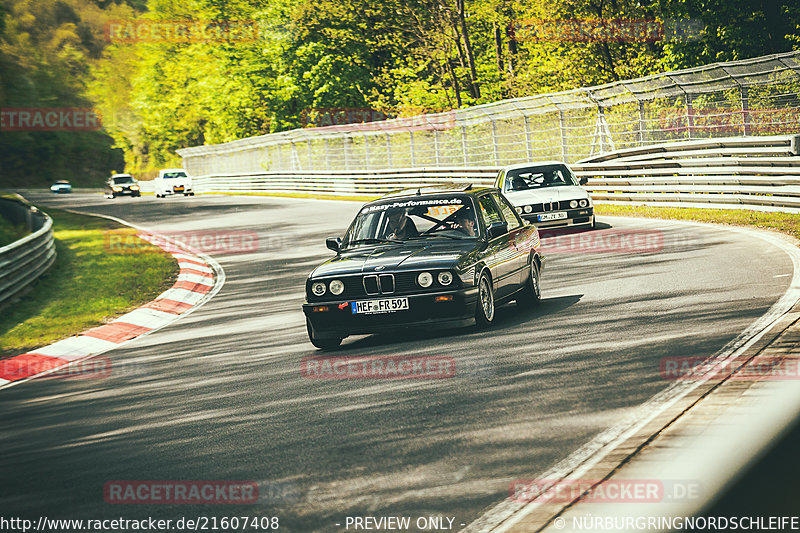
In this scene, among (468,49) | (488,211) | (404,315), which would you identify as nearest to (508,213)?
(488,211)

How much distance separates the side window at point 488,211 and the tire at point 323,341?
2057 millimetres

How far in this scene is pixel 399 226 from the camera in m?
9.93

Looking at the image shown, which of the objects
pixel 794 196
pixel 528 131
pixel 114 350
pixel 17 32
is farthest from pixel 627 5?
pixel 114 350

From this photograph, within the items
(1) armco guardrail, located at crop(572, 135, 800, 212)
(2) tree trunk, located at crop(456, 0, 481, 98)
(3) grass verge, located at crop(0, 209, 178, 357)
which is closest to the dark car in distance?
(3) grass verge, located at crop(0, 209, 178, 357)

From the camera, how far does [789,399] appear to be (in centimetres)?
372

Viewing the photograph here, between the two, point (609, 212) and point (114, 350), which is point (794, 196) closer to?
point (609, 212)

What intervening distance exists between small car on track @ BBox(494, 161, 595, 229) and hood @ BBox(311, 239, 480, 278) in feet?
30.6

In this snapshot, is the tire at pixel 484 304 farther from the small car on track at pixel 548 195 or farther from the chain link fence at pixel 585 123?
the chain link fence at pixel 585 123

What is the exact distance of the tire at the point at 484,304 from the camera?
895 cm

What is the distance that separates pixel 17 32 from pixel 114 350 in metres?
5.63

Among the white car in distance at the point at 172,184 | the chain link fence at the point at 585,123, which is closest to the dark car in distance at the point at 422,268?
the chain link fence at the point at 585,123

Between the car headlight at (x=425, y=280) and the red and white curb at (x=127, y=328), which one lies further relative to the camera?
the red and white curb at (x=127, y=328)

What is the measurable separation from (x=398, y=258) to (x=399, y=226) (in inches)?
36.0

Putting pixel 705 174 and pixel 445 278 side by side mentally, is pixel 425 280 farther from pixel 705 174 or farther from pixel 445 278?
pixel 705 174
